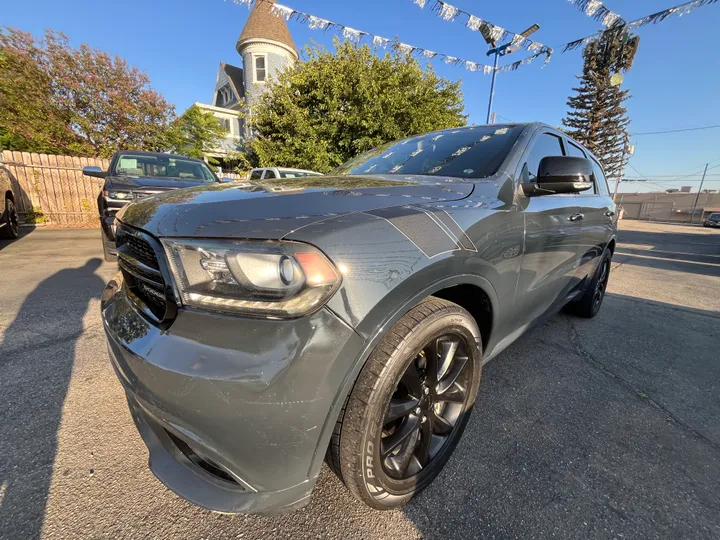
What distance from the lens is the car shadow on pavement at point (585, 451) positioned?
4.49 ft

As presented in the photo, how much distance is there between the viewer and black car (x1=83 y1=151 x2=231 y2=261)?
429 cm

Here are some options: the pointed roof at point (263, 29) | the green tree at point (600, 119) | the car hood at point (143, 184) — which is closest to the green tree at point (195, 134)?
the pointed roof at point (263, 29)

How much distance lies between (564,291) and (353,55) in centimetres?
1171

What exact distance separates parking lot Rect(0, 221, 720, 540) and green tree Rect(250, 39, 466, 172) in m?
9.62

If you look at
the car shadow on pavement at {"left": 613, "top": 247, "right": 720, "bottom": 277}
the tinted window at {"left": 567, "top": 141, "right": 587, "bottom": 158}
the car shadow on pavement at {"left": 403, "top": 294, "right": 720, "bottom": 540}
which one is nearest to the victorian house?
the car shadow on pavement at {"left": 613, "top": 247, "right": 720, "bottom": 277}

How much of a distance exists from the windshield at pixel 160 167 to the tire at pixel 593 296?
577cm

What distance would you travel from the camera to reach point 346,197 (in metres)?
1.28

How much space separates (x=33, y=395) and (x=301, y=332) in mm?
2178

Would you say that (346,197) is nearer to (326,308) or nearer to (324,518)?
(326,308)

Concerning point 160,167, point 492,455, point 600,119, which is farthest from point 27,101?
point 600,119

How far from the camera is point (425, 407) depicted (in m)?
1.49

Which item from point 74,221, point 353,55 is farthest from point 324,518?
point 353,55

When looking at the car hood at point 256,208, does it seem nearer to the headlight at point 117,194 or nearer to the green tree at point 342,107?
the headlight at point 117,194

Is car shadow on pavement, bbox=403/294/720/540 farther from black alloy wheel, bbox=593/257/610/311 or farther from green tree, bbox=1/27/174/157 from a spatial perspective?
green tree, bbox=1/27/174/157
